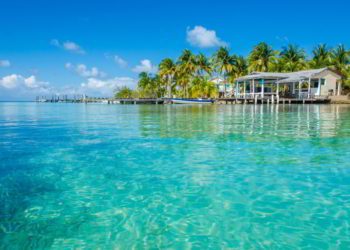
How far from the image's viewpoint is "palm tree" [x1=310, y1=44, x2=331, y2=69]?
57.0m

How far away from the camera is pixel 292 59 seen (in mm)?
62062

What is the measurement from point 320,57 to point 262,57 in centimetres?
1065

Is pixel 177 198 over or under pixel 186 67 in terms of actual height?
under

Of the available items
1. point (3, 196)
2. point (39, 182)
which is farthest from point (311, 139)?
point (3, 196)

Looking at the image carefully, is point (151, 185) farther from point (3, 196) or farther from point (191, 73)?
point (191, 73)

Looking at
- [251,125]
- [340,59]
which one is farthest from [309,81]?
[251,125]

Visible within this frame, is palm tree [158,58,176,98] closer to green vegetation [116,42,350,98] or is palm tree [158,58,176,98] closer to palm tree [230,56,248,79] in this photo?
green vegetation [116,42,350,98]

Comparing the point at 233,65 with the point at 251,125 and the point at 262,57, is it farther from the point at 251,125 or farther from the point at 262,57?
the point at 251,125

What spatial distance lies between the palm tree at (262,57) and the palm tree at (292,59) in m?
2.42

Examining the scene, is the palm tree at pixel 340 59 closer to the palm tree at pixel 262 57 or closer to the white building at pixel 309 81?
the white building at pixel 309 81

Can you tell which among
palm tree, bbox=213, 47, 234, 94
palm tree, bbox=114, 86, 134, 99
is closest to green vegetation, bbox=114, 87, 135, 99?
palm tree, bbox=114, 86, 134, 99

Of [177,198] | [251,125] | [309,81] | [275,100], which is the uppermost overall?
[309,81]

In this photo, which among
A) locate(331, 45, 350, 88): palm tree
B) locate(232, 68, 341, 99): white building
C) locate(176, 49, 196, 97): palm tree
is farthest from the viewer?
locate(176, 49, 196, 97): palm tree

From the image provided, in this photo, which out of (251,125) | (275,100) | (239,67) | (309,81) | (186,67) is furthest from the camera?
(186,67)
